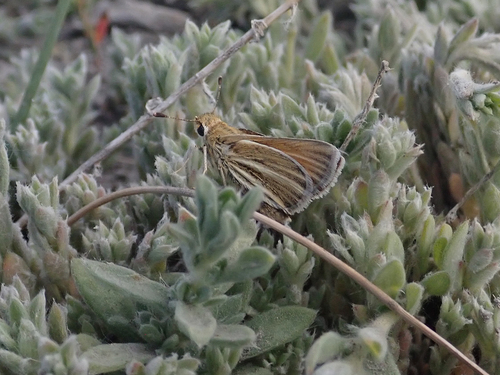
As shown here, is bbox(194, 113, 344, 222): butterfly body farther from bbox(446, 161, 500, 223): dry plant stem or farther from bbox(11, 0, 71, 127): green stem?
bbox(11, 0, 71, 127): green stem

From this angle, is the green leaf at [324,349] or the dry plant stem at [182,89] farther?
the dry plant stem at [182,89]

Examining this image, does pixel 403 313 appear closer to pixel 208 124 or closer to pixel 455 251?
pixel 455 251

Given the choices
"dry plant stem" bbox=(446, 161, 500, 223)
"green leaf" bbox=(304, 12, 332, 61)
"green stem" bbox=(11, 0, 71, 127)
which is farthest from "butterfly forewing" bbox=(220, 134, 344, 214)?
"green leaf" bbox=(304, 12, 332, 61)

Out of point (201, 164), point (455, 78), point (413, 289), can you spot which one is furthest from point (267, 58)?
point (413, 289)

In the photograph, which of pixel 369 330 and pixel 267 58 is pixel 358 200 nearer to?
pixel 369 330

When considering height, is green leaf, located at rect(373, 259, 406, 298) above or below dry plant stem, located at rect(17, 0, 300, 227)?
below

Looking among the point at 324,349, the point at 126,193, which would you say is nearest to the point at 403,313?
the point at 324,349

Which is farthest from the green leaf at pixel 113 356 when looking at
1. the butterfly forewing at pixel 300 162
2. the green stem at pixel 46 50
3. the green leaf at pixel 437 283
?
the green stem at pixel 46 50

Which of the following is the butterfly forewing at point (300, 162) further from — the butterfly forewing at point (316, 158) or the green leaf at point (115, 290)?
the green leaf at point (115, 290)
